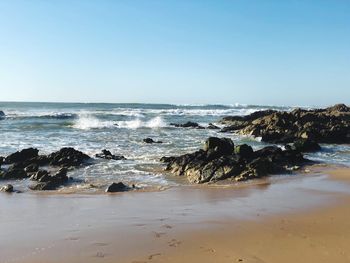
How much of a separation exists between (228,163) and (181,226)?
6.74 m

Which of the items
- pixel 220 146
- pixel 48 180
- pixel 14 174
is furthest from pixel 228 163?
pixel 14 174

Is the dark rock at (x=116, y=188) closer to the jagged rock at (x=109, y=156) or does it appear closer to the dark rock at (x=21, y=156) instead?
the jagged rock at (x=109, y=156)

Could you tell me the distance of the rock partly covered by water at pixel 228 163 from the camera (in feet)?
48.3

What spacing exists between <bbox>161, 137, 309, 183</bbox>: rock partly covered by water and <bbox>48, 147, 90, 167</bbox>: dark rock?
3127mm

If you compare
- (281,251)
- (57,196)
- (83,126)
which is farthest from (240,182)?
(83,126)

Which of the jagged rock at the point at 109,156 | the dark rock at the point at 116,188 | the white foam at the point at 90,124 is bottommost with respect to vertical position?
the white foam at the point at 90,124

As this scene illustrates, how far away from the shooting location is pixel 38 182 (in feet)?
45.6

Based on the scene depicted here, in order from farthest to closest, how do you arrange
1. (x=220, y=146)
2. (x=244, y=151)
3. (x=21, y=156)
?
(x=21, y=156) < (x=220, y=146) < (x=244, y=151)

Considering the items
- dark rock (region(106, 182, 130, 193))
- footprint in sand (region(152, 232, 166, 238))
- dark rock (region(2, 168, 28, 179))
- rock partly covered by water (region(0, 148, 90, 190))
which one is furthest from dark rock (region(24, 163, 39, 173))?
footprint in sand (region(152, 232, 166, 238))

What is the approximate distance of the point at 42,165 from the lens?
1758cm

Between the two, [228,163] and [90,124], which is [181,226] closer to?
[228,163]

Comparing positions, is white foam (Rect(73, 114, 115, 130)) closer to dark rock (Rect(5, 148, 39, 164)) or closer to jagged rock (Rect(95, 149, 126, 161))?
jagged rock (Rect(95, 149, 126, 161))

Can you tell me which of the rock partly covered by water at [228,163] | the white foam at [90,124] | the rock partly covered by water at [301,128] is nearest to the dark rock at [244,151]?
the rock partly covered by water at [228,163]

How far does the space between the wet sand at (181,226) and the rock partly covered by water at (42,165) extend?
1.46m
